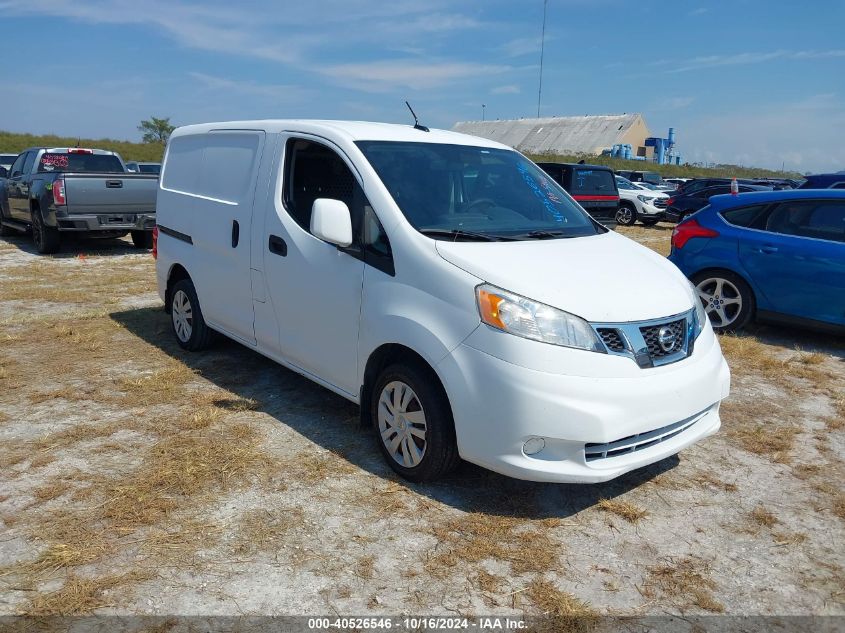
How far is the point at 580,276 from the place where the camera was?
3.66m

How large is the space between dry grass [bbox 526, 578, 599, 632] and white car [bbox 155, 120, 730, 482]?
1.80 ft

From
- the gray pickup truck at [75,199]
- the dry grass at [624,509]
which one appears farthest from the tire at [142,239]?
the dry grass at [624,509]

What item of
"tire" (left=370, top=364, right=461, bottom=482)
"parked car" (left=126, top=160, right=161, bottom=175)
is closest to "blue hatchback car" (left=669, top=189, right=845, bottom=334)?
"tire" (left=370, top=364, right=461, bottom=482)

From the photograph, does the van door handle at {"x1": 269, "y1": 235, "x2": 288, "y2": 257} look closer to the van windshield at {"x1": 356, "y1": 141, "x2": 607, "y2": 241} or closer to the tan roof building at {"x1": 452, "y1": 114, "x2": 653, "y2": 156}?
the van windshield at {"x1": 356, "y1": 141, "x2": 607, "y2": 241}

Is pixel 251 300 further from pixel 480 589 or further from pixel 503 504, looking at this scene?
pixel 480 589

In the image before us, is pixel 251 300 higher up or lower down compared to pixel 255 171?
lower down

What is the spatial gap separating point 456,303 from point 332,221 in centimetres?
92

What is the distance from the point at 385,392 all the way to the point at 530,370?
38.1 inches

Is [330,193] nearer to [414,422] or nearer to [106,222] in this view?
[414,422]

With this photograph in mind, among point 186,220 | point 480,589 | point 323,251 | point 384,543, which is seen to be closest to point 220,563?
point 384,543

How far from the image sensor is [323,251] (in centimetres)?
427

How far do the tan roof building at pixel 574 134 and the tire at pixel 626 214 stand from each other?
4960cm

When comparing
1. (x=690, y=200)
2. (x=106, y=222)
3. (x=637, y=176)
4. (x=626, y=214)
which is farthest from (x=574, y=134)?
(x=106, y=222)

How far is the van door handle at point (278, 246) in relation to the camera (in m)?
4.59
